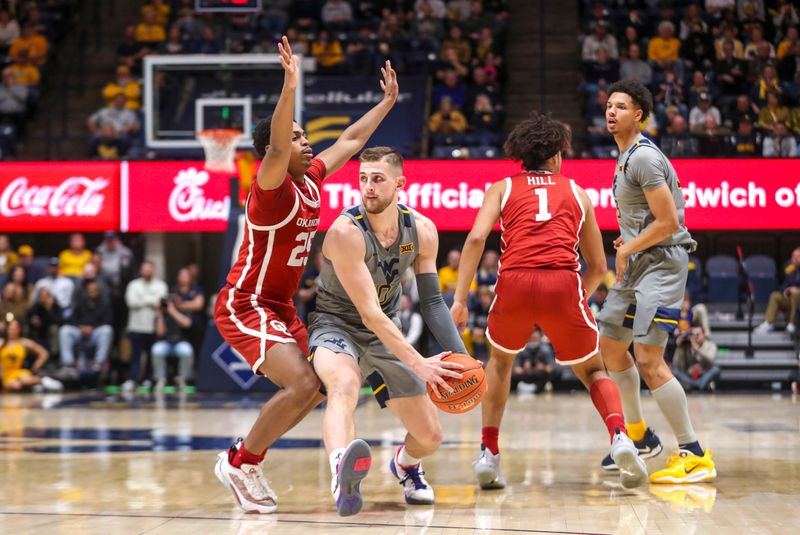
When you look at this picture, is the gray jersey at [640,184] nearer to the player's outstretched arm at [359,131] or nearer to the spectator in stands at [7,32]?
the player's outstretched arm at [359,131]

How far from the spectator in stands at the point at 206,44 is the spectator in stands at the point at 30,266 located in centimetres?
401

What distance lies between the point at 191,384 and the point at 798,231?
835 centimetres

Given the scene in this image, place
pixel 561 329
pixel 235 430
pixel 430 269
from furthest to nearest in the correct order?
1. pixel 235 430
2. pixel 561 329
3. pixel 430 269

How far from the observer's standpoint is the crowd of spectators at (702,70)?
45.3ft

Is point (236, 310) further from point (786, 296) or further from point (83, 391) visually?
point (786, 296)

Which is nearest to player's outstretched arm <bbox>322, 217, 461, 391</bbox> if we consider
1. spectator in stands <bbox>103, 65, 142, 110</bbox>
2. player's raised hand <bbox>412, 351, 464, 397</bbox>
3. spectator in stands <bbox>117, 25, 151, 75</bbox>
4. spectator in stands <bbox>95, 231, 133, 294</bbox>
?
player's raised hand <bbox>412, 351, 464, 397</bbox>

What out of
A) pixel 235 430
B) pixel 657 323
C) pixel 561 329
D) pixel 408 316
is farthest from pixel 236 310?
pixel 408 316

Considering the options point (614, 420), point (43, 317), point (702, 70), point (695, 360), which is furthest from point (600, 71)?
point (614, 420)

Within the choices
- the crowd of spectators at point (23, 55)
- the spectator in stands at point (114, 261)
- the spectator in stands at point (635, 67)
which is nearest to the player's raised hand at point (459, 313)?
the spectator in stands at point (114, 261)

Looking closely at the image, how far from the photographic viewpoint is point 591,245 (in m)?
5.93

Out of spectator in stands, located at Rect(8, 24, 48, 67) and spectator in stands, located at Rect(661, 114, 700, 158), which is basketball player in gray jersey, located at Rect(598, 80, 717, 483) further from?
spectator in stands, located at Rect(8, 24, 48, 67)

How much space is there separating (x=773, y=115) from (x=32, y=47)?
11.2 metres

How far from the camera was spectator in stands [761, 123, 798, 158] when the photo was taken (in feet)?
44.4

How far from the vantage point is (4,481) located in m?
6.14
